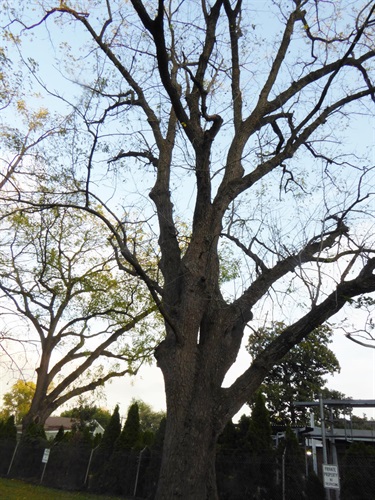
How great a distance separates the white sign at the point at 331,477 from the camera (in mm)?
7062

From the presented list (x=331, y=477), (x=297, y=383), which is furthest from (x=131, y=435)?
(x=297, y=383)

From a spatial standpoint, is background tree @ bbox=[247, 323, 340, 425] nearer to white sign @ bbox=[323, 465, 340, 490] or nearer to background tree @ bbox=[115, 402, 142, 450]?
background tree @ bbox=[115, 402, 142, 450]

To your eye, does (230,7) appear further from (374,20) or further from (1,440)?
(1,440)

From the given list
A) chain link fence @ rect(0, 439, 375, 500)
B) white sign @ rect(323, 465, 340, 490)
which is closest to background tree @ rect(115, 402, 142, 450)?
chain link fence @ rect(0, 439, 375, 500)

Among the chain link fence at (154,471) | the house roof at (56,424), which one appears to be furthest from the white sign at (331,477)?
the house roof at (56,424)

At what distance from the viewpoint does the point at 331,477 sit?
7.14 m

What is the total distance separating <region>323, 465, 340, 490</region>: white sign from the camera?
706cm

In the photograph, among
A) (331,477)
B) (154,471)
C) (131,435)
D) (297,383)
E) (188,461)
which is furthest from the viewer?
(297,383)

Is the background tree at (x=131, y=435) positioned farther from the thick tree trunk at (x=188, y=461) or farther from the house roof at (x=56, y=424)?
the house roof at (x=56, y=424)

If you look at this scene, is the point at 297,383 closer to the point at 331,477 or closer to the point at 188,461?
the point at 331,477

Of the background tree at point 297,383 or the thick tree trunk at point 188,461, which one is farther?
the background tree at point 297,383

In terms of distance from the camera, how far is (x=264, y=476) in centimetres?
1049

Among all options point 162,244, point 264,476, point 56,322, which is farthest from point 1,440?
point 162,244

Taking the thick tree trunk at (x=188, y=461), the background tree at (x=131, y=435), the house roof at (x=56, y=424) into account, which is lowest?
A: the thick tree trunk at (x=188, y=461)
